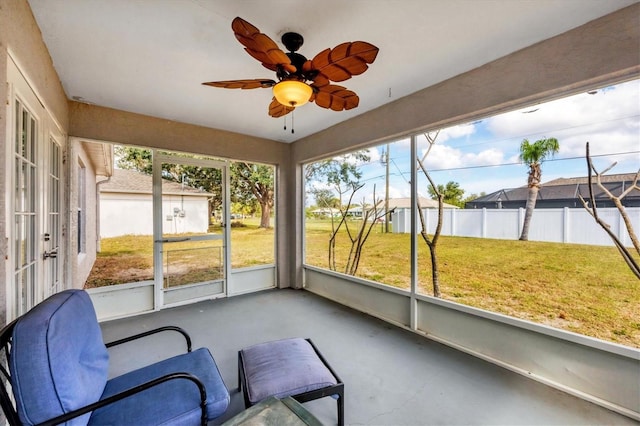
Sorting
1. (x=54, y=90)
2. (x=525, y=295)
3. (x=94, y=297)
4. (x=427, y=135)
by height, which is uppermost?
(x=54, y=90)

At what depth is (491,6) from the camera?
168 cm

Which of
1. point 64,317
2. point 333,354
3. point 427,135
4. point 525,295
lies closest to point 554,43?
point 427,135

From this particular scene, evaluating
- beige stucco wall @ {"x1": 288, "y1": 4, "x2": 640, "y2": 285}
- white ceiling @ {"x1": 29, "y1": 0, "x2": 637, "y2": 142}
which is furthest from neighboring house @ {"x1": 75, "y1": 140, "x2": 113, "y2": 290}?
Answer: beige stucco wall @ {"x1": 288, "y1": 4, "x2": 640, "y2": 285}

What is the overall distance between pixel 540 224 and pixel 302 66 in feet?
7.66

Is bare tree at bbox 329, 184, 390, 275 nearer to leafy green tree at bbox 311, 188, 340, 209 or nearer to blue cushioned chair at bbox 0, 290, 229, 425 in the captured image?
leafy green tree at bbox 311, 188, 340, 209

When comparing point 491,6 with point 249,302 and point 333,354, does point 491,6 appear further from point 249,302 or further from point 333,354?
point 249,302

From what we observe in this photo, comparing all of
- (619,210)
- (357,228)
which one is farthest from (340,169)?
(619,210)

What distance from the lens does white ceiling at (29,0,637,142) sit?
168cm

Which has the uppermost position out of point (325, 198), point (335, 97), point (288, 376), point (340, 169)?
point (335, 97)

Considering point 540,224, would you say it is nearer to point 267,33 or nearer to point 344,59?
point 344,59

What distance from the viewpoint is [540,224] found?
2301 millimetres

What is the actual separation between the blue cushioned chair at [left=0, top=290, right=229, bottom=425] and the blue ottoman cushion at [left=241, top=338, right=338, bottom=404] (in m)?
0.24

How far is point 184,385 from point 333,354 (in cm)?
140

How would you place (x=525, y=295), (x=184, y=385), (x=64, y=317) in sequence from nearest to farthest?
(x=64, y=317) → (x=184, y=385) → (x=525, y=295)
